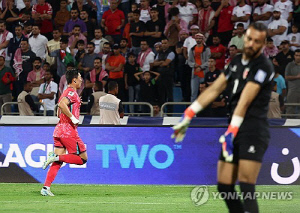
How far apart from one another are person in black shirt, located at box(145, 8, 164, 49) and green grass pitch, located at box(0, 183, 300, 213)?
7.76m

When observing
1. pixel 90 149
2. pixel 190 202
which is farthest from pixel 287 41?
pixel 190 202

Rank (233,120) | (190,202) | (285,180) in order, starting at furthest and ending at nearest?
(285,180) < (190,202) < (233,120)

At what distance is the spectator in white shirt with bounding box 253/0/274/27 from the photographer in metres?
21.6

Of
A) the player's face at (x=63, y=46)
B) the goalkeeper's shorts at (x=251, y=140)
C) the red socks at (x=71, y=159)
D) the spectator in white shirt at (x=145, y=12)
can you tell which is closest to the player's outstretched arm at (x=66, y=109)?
the red socks at (x=71, y=159)

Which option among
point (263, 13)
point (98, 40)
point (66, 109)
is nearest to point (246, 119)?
point (66, 109)

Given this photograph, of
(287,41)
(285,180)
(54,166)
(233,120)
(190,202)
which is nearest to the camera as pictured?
(233,120)

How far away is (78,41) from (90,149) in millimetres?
6949

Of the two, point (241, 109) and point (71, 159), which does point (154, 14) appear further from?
point (241, 109)

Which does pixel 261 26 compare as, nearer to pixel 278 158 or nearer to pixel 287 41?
pixel 278 158

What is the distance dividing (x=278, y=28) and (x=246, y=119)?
552 inches

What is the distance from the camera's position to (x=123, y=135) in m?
15.6

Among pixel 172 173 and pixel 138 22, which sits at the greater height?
pixel 138 22

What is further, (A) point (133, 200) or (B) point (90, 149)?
(B) point (90, 149)

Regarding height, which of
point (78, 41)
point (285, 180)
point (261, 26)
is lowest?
point (285, 180)
